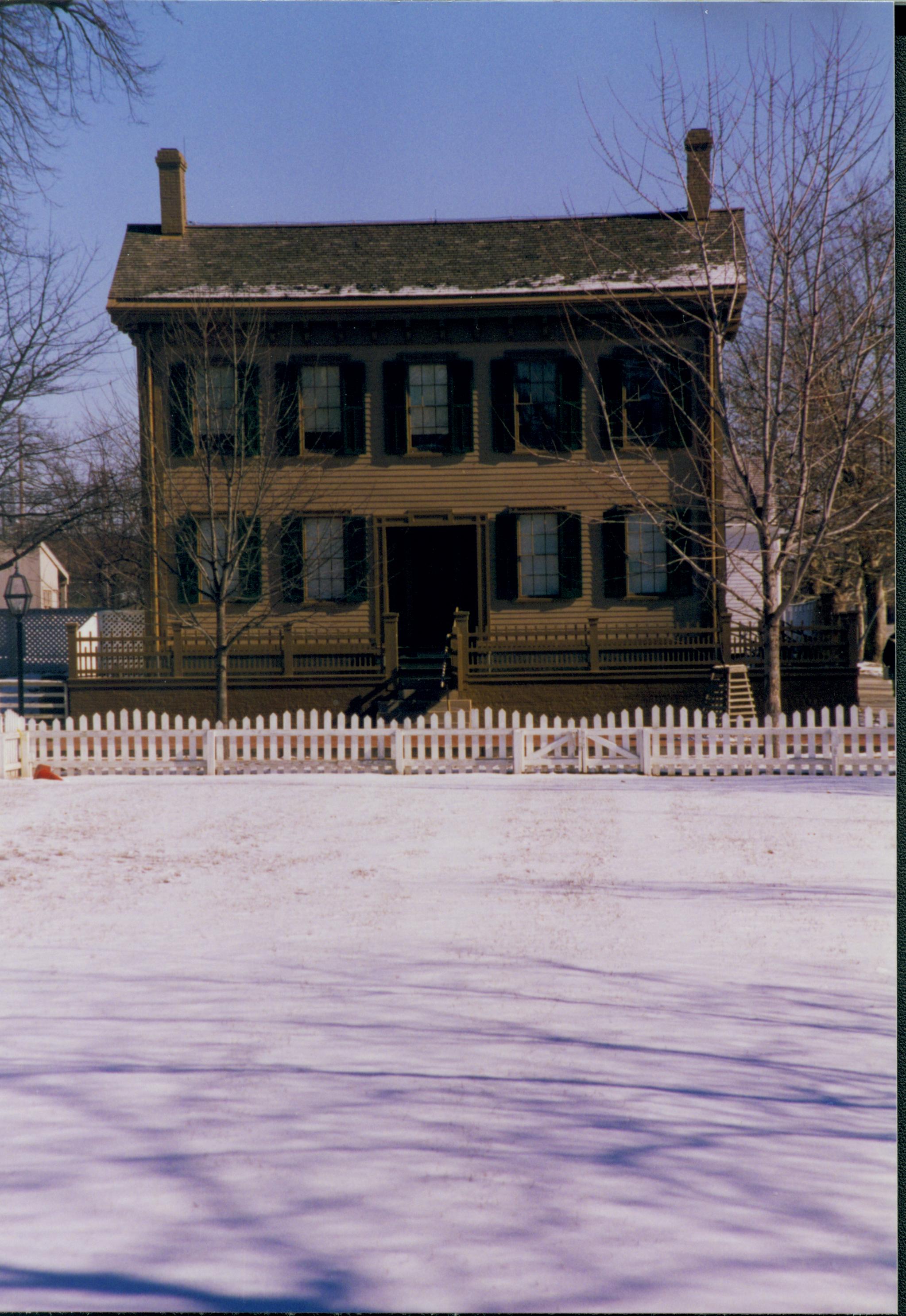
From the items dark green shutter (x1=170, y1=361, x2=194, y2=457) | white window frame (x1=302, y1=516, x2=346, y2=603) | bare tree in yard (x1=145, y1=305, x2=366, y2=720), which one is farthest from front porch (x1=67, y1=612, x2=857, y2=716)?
dark green shutter (x1=170, y1=361, x2=194, y2=457)

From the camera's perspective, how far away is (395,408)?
2122 centimetres

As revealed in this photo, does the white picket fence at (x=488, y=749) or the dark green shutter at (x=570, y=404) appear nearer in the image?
the white picket fence at (x=488, y=749)

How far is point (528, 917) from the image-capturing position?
7.09 m

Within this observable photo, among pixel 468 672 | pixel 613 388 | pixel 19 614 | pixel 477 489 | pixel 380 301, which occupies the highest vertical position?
pixel 380 301

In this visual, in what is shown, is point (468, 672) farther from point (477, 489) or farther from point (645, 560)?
point (645, 560)

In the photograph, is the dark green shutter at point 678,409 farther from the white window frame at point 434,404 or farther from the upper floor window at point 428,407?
the white window frame at point 434,404

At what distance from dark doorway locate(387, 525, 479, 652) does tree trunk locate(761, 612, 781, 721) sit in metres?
7.14

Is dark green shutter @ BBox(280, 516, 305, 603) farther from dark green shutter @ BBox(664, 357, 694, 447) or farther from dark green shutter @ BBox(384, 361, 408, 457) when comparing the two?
dark green shutter @ BBox(664, 357, 694, 447)

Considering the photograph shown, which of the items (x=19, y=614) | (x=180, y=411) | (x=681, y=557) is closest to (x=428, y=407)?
(x=180, y=411)

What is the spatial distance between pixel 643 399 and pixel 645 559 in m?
3.01

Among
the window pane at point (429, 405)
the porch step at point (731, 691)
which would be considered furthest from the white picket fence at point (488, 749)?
the window pane at point (429, 405)

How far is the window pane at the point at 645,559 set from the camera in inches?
832

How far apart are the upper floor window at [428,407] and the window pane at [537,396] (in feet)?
3.18

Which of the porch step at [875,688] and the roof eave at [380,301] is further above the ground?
the roof eave at [380,301]
